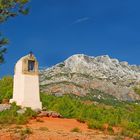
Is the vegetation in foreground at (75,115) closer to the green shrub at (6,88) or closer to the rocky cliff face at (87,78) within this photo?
the green shrub at (6,88)

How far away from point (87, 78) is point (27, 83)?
138094 millimetres

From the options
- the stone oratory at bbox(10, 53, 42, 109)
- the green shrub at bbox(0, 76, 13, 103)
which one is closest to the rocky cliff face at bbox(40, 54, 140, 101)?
the green shrub at bbox(0, 76, 13, 103)

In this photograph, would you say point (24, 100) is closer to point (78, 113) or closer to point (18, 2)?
point (78, 113)

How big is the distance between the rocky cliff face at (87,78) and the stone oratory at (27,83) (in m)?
104

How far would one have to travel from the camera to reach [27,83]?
36812 mm

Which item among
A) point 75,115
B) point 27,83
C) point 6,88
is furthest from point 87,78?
point 27,83

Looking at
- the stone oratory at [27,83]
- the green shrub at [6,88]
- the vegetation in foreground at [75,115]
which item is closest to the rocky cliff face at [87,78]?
the green shrub at [6,88]

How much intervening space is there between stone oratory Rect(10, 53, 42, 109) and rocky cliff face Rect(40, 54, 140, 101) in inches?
4099

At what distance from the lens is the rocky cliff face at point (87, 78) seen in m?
155

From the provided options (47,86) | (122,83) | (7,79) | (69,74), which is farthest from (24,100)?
(122,83)

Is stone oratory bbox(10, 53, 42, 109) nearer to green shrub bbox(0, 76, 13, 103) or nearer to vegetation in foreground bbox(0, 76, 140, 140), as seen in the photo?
vegetation in foreground bbox(0, 76, 140, 140)

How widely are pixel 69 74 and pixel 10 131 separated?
146m

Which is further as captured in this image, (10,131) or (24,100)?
(24,100)

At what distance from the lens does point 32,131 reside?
25.3 metres
